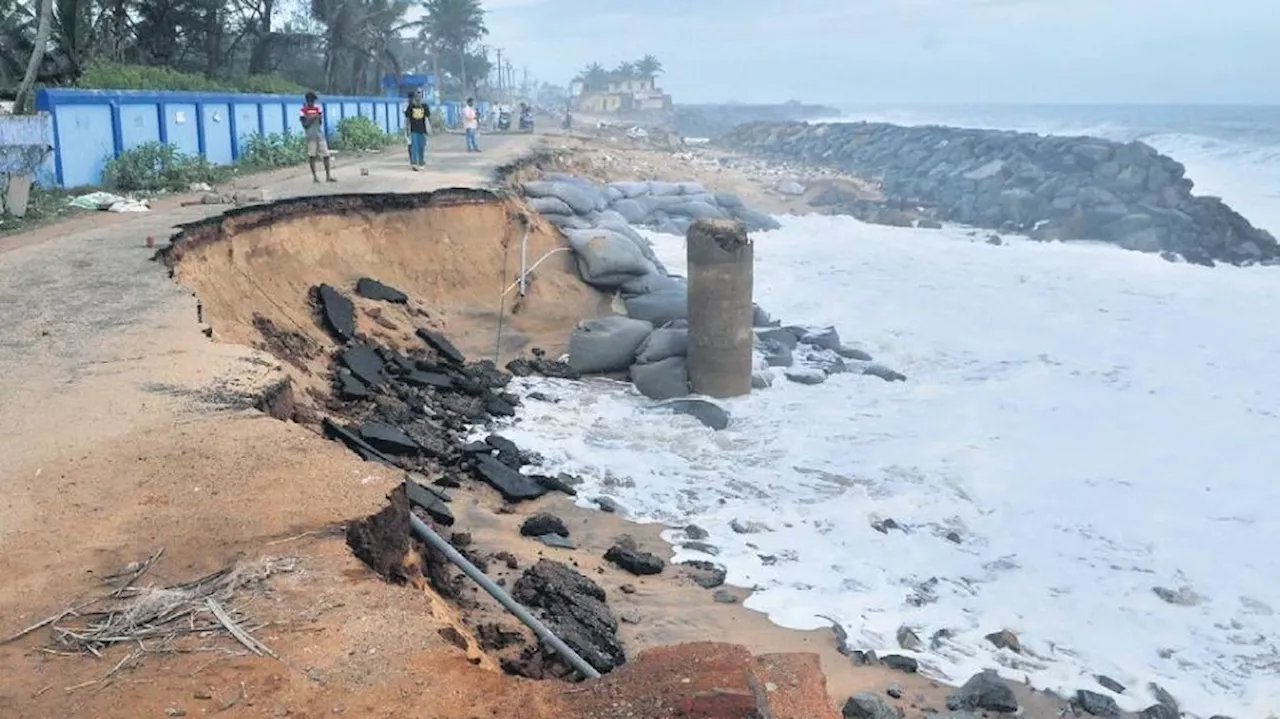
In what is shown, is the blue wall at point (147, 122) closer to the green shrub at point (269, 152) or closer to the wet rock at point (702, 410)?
the green shrub at point (269, 152)

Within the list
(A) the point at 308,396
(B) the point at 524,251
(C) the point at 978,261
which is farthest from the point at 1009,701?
(C) the point at 978,261

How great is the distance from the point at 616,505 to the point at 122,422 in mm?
3647

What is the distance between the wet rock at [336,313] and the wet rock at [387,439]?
3.09 meters

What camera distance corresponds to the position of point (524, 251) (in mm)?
14789

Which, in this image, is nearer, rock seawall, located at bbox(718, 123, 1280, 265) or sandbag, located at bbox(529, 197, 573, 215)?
sandbag, located at bbox(529, 197, 573, 215)

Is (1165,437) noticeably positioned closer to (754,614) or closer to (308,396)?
(754,614)

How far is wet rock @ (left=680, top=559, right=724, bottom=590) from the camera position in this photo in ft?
21.1

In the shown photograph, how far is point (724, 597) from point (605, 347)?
5845mm

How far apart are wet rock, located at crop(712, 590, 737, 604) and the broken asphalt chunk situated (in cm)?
733

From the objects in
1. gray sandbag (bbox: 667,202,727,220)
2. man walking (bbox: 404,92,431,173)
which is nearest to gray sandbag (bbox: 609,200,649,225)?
gray sandbag (bbox: 667,202,727,220)

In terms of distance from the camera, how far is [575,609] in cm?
547

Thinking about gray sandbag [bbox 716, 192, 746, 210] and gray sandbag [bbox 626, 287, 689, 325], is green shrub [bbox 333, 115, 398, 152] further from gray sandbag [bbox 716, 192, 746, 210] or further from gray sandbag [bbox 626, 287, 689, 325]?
gray sandbag [bbox 626, 287, 689, 325]

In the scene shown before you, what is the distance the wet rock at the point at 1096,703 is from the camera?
536cm

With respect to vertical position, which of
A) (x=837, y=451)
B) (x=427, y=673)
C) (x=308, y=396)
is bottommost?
(x=837, y=451)
